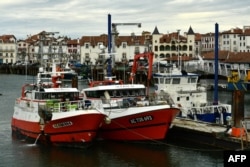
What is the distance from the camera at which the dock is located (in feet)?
81.4

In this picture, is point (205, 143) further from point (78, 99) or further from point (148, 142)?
point (78, 99)

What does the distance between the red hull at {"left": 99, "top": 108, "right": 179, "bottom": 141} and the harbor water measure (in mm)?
452

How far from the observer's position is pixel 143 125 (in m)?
27.4

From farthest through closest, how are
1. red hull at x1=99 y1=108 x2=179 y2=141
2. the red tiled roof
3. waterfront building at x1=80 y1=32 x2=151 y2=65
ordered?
the red tiled roof, waterfront building at x1=80 y1=32 x2=151 y2=65, red hull at x1=99 y1=108 x2=179 y2=141

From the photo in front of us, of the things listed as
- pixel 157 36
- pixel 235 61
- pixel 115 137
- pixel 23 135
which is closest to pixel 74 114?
pixel 115 137

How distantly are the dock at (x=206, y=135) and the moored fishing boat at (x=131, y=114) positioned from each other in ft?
5.09

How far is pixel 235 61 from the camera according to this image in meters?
76.2

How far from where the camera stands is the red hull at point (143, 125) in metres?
26.9

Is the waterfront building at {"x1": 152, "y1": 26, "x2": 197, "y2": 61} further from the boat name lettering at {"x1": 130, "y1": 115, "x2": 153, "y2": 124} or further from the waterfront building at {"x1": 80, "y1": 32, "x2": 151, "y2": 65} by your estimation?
the boat name lettering at {"x1": 130, "y1": 115, "x2": 153, "y2": 124}

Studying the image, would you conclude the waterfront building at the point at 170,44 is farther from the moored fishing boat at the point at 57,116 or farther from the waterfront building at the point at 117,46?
the moored fishing boat at the point at 57,116

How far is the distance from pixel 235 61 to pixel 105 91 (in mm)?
49757

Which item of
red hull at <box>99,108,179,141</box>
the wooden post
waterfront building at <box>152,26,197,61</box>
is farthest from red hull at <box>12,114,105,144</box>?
waterfront building at <box>152,26,197,61</box>

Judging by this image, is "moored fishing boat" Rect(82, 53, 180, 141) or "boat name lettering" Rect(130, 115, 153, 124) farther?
"boat name lettering" Rect(130, 115, 153, 124)

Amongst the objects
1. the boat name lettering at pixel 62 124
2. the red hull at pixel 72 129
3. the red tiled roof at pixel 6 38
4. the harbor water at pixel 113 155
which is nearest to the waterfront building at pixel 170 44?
the red tiled roof at pixel 6 38
